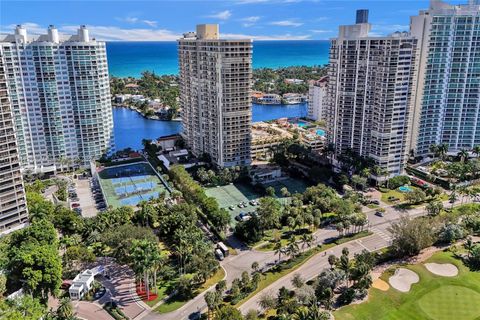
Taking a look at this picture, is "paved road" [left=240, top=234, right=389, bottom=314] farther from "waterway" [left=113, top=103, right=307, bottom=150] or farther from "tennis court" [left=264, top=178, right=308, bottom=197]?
"waterway" [left=113, top=103, right=307, bottom=150]

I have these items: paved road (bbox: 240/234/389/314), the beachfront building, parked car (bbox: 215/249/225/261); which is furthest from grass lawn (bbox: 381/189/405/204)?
the beachfront building

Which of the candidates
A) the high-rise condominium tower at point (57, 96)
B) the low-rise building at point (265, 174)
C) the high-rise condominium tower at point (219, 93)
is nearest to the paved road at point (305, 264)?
the low-rise building at point (265, 174)

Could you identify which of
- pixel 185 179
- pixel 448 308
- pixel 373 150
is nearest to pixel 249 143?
pixel 185 179

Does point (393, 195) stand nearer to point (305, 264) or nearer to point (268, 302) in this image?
point (305, 264)

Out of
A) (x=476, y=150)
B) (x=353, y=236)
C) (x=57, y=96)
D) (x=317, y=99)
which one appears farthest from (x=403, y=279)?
(x=317, y=99)

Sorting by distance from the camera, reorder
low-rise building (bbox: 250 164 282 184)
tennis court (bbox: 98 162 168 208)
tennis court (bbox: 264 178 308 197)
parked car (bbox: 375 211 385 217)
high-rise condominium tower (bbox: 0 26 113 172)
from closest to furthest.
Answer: parked car (bbox: 375 211 385 217), tennis court (bbox: 98 162 168 208), tennis court (bbox: 264 178 308 197), high-rise condominium tower (bbox: 0 26 113 172), low-rise building (bbox: 250 164 282 184)

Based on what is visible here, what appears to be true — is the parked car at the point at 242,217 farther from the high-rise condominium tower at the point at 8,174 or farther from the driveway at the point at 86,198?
the high-rise condominium tower at the point at 8,174
